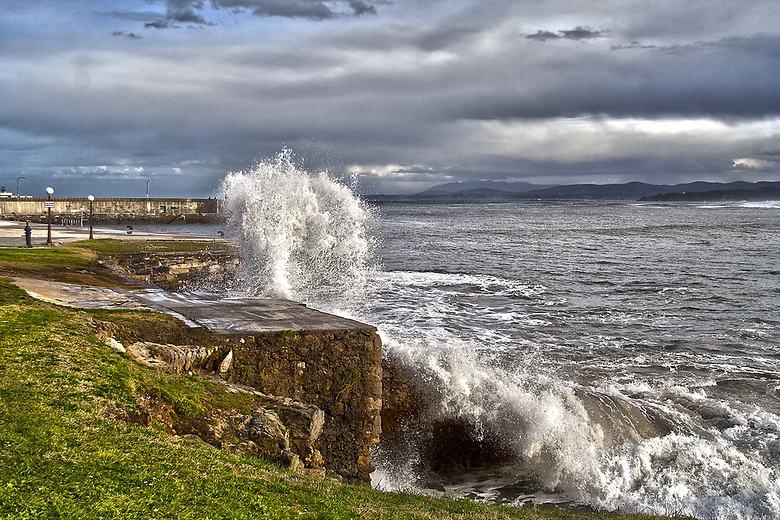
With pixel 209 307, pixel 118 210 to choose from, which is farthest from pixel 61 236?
pixel 118 210

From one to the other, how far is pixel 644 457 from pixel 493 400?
2.76 m

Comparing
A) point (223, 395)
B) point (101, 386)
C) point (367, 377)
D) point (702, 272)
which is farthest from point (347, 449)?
point (702, 272)

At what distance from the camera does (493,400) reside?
481 inches

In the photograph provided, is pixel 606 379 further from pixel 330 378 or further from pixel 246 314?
pixel 246 314

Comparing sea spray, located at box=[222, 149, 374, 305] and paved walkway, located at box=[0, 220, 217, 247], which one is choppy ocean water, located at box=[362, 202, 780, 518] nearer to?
sea spray, located at box=[222, 149, 374, 305]

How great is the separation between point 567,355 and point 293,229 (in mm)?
10892

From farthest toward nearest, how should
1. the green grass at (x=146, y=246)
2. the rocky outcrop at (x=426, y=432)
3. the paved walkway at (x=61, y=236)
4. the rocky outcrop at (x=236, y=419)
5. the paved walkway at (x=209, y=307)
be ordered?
the paved walkway at (x=61, y=236) < the green grass at (x=146, y=246) < the paved walkway at (x=209, y=307) < the rocky outcrop at (x=426, y=432) < the rocky outcrop at (x=236, y=419)

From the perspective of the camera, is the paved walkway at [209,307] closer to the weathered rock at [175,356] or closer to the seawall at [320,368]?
the seawall at [320,368]

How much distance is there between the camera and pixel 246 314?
12.4 metres

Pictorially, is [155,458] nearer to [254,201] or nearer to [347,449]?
[347,449]

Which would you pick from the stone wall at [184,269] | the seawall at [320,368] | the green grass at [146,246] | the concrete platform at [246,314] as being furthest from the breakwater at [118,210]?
the seawall at [320,368]

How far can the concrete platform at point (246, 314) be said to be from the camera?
438 inches

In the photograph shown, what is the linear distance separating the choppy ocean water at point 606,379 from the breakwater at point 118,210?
55.7 m

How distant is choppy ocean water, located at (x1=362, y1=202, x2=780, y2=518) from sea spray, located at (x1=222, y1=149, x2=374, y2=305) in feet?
6.91
